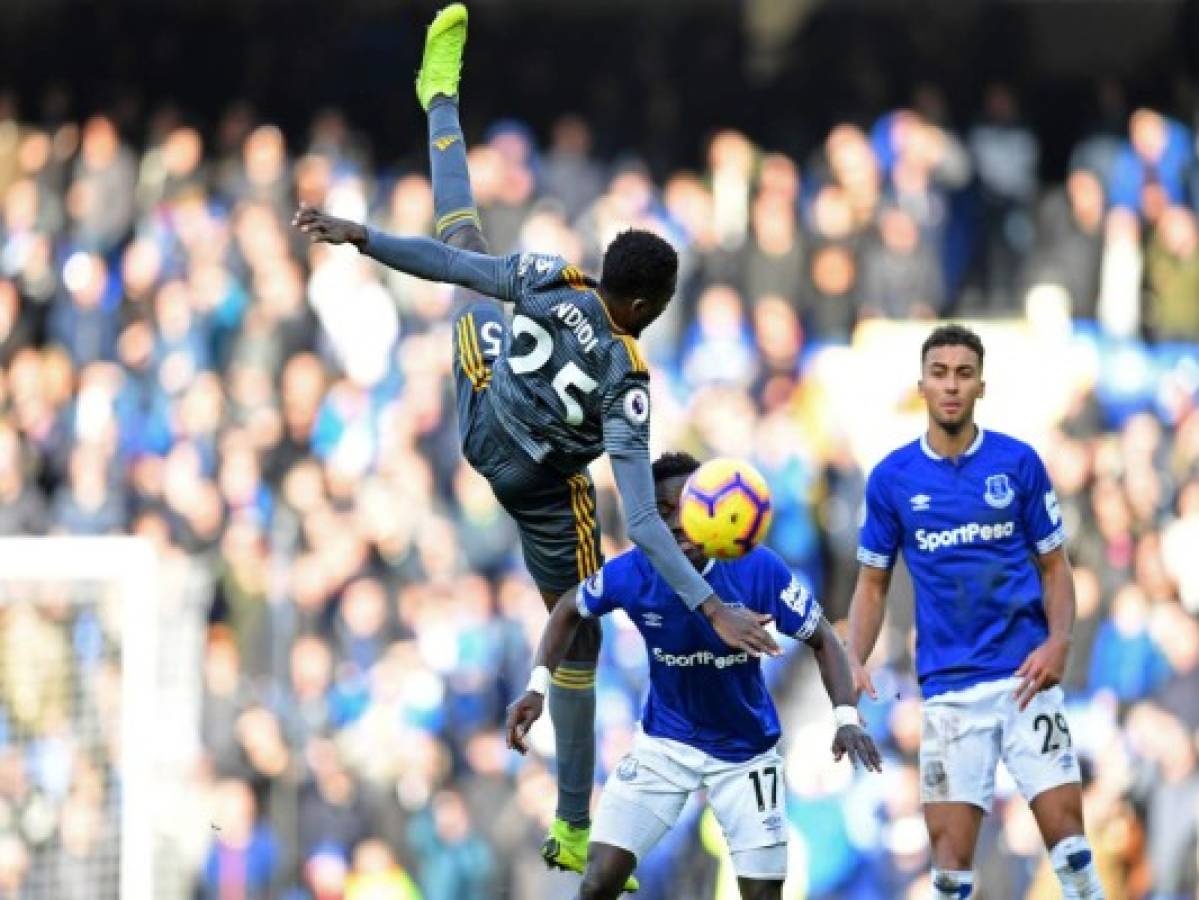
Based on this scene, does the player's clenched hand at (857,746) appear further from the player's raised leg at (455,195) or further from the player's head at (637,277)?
the player's raised leg at (455,195)

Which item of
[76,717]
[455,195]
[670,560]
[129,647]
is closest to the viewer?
[670,560]

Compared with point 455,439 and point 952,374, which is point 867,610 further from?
point 455,439

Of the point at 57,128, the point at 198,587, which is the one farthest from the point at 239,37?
the point at 198,587

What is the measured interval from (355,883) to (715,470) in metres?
8.48

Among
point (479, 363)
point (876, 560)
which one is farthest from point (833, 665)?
point (479, 363)

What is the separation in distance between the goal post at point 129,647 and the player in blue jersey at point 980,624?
12.5ft

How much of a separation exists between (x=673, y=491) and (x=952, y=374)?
1.15 m

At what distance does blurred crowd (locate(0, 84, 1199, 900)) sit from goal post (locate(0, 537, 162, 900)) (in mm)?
4862

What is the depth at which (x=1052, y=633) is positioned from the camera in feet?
29.7

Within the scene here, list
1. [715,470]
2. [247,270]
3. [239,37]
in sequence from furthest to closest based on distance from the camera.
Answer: [239,37] → [247,270] → [715,470]

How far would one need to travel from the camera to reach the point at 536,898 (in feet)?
52.4

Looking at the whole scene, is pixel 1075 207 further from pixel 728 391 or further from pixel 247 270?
pixel 247 270

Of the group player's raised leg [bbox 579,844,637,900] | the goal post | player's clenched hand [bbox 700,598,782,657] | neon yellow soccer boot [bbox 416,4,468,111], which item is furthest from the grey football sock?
the goal post

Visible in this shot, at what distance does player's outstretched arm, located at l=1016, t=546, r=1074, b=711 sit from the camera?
29.3 feet
